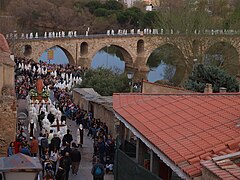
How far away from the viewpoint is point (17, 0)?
68.2 m

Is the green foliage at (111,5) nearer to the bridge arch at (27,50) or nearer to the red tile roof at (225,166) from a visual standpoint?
the bridge arch at (27,50)

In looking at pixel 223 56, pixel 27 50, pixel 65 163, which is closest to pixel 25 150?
pixel 65 163

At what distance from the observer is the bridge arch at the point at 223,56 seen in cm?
4053

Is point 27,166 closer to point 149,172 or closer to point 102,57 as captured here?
point 149,172

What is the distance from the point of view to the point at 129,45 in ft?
206

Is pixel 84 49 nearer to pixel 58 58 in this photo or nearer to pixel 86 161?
pixel 58 58

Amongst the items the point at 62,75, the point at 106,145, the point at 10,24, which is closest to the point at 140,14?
the point at 10,24

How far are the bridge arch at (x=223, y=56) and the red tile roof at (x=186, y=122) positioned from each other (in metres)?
28.1

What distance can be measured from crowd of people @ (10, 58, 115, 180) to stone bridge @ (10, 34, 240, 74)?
1309cm

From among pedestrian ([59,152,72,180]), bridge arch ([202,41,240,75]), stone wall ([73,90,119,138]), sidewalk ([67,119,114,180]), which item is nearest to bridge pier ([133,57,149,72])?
bridge arch ([202,41,240,75])

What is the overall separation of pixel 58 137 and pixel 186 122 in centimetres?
592

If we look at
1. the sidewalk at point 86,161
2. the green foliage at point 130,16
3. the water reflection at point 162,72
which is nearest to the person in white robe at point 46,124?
the sidewalk at point 86,161

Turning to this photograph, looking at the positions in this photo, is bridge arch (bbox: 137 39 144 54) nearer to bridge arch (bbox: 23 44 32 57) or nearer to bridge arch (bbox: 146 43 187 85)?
bridge arch (bbox: 146 43 187 85)

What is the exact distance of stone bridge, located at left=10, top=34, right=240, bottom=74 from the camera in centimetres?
4394
